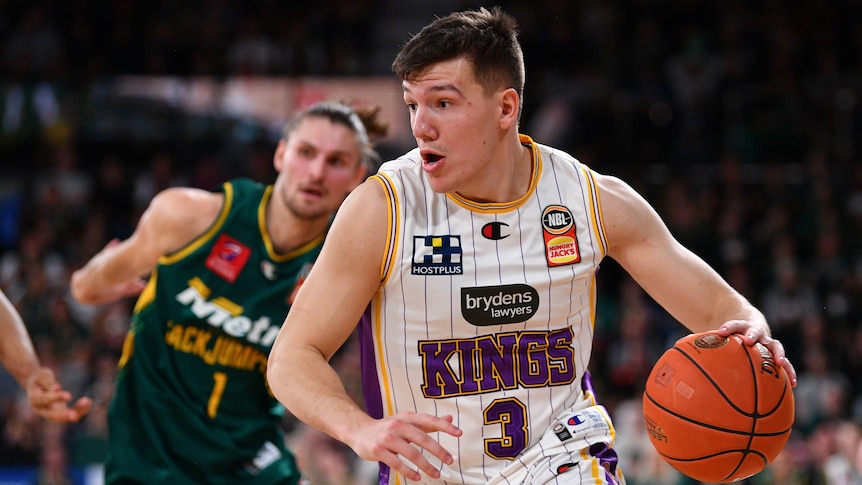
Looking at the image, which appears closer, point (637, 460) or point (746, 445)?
point (746, 445)

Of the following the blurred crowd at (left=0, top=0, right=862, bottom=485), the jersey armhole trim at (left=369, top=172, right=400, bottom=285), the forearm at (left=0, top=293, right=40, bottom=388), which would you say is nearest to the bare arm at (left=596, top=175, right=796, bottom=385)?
the jersey armhole trim at (left=369, top=172, right=400, bottom=285)

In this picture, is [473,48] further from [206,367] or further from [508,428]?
[206,367]

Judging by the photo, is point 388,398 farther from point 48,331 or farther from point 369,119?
point 48,331

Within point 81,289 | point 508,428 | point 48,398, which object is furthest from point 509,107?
point 81,289

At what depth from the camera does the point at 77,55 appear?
50.4ft

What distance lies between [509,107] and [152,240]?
2.16m

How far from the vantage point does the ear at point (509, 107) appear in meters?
3.83

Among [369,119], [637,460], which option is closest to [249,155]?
[637,460]

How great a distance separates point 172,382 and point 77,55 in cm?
1137

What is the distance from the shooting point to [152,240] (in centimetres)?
521

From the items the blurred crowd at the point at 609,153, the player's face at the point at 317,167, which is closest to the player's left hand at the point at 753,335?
the player's face at the point at 317,167

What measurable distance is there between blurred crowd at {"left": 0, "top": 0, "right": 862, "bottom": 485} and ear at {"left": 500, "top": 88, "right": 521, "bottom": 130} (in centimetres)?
685

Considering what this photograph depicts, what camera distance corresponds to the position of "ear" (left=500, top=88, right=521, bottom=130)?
3.83 meters

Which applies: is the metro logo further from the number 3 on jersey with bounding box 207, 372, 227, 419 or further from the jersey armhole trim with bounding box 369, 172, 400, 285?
the jersey armhole trim with bounding box 369, 172, 400, 285
